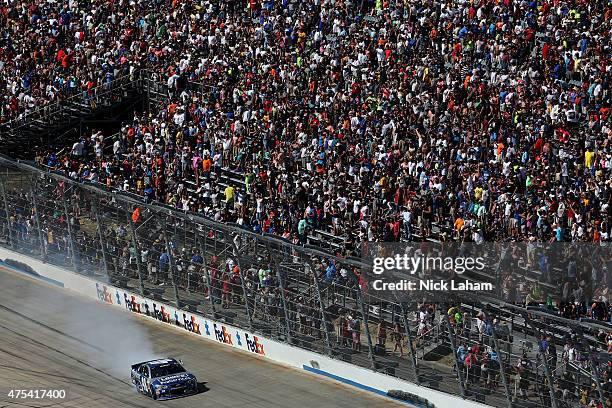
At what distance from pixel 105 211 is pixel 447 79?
13633 mm

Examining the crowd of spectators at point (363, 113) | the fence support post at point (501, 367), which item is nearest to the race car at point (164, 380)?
the fence support post at point (501, 367)

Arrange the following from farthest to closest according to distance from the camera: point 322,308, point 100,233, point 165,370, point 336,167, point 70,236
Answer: point 336,167, point 70,236, point 100,233, point 322,308, point 165,370

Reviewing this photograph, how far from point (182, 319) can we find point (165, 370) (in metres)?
5.70

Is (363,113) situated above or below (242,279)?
above

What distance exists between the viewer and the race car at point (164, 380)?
36.6 meters

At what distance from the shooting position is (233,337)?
41125 millimetres

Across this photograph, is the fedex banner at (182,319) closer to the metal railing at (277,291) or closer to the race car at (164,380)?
the metal railing at (277,291)

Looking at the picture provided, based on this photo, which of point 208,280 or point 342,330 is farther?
point 208,280

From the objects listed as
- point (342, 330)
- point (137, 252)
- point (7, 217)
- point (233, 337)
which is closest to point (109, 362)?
point (233, 337)

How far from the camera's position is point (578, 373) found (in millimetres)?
31703

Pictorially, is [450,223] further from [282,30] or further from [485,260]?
[282,30]

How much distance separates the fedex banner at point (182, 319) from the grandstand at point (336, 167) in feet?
1.25

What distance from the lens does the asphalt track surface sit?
36938 mm

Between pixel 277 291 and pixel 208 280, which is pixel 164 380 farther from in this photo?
pixel 208 280
